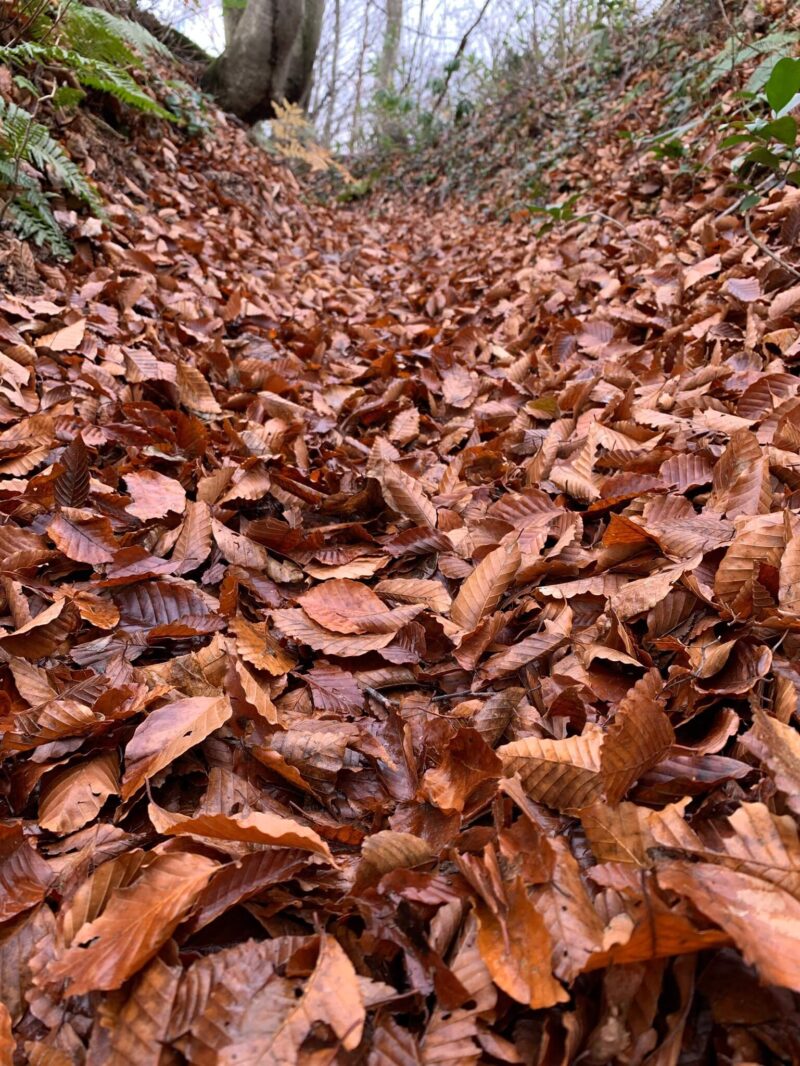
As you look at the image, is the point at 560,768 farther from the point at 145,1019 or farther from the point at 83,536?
the point at 83,536

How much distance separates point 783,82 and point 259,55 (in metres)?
7.07

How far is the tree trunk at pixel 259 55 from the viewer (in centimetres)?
730

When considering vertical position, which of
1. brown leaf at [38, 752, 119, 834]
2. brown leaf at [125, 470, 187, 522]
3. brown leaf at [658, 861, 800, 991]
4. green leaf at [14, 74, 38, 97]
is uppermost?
green leaf at [14, 74, 38, 97]

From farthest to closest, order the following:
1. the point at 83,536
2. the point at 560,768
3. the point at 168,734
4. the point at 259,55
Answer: the point at 259,55, the point at 83,536, the point at 168,734, the point at 560,768

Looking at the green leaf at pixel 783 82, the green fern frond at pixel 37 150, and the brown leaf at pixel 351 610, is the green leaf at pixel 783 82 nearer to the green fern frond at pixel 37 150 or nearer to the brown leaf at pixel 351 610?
the brown leaf at pixel 351 610

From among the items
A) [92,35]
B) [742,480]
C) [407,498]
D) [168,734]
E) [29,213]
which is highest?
[92,35]

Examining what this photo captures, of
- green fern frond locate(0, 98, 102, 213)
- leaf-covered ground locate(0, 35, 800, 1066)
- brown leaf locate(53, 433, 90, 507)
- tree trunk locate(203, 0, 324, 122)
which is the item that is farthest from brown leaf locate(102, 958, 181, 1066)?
tree trunk locate(203, 0, 324, 122)

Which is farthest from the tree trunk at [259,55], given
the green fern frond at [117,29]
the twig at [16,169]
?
the twig at [16,169]

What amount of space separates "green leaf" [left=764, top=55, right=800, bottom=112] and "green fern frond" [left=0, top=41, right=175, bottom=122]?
3.25 meters

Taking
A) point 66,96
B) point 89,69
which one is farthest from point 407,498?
point 89,69

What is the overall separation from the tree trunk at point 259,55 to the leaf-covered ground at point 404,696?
6339 millimetres

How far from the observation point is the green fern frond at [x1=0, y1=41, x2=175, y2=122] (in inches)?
124

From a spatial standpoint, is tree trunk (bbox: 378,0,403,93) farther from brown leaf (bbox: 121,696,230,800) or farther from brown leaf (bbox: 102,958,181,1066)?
brown leaf (bbox: 102,958,181,1066)

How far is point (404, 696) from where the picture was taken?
1354 mm
